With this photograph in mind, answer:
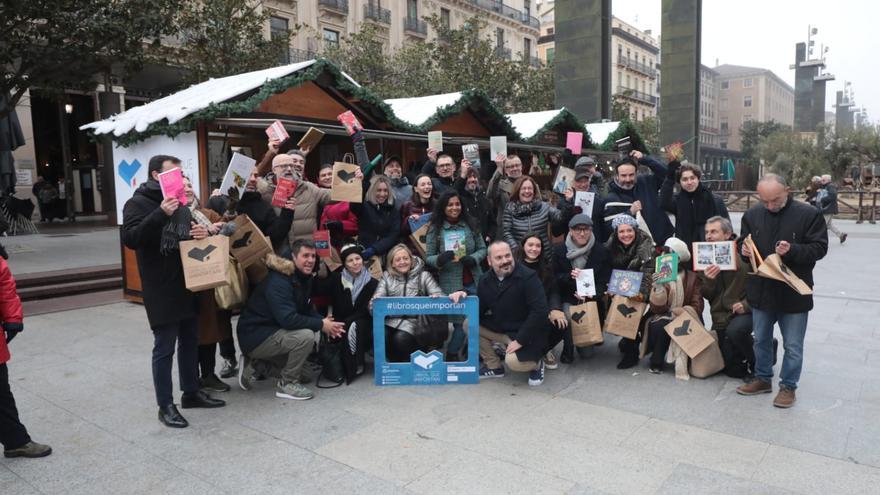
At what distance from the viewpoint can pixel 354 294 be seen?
5184 millimetres

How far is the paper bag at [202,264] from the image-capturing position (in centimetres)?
385

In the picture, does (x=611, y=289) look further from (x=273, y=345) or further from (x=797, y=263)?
(x=273, y=345)

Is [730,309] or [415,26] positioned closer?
[730,309]

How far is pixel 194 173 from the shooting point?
7.41 m

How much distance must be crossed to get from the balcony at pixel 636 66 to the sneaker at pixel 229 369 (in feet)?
214

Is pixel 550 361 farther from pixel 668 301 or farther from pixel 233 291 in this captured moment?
pixel 233 291

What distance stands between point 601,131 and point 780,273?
10329mm

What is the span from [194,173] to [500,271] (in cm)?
438

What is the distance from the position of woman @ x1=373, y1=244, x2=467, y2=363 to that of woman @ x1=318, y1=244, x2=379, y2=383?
169 mm

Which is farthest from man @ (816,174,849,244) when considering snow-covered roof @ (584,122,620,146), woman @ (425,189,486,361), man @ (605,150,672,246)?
woman @ (425,189,486,361)

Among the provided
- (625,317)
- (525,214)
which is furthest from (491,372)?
(525,214)

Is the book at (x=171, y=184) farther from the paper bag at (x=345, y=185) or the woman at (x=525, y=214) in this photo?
the woman at (x=525, y=214)

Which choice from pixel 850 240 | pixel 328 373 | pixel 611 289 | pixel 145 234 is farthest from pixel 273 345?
pixel 850 240

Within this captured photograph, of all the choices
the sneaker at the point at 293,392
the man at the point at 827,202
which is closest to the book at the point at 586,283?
the sneaker at the point at 293,392
